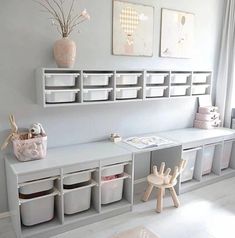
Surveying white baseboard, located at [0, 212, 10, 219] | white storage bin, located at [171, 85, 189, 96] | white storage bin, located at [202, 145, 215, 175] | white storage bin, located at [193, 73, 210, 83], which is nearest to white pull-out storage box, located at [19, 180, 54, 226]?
white baseboard, located at [0, 212, 10, 219]

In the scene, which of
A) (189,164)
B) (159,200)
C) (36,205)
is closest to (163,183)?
(159,200)

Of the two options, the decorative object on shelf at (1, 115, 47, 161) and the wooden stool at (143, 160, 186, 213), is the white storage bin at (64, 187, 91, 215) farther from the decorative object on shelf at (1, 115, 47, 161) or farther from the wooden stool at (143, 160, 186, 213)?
the wooden stool at (143, 160, 186, 213)

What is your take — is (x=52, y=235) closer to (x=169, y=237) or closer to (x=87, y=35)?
(x=169, y=237)

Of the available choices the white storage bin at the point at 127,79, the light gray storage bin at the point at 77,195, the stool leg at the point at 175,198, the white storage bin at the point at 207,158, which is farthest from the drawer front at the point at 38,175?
the white storage bin at the point at 207,158

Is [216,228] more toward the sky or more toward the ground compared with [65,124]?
more toward the ground

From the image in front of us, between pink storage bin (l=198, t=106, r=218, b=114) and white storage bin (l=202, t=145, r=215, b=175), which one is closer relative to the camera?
white storage bin (l=202, t=145, r=215, b=175)

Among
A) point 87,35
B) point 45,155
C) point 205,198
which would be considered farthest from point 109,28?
point 205,198

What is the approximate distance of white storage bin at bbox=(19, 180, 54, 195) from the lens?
6.78 feet

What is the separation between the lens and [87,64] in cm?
263

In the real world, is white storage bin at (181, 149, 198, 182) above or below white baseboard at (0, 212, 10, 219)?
above

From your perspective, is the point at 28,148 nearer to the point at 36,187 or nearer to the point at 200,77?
the point at 36,187

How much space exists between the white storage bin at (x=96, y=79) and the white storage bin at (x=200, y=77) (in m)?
1.31

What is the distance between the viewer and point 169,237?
86.4 inches

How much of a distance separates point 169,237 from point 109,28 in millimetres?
2068
